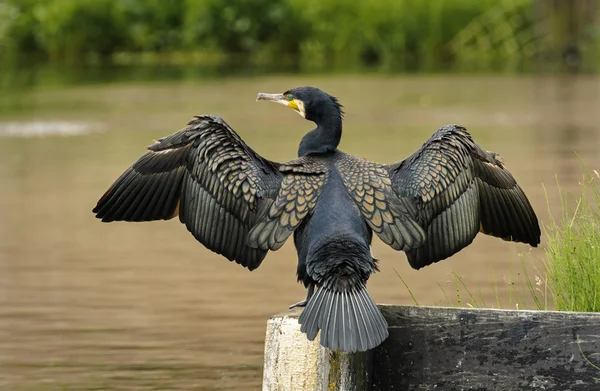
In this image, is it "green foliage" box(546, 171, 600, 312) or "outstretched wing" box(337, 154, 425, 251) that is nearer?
"outstretched wing" box(337, 154, 425, 251)

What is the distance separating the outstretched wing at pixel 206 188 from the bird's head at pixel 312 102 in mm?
274

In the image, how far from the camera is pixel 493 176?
6.70 m

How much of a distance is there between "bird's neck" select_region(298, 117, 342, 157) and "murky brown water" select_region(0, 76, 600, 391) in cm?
150

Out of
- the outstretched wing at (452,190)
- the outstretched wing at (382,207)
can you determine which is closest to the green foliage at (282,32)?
the outstretched wing at (452,190)

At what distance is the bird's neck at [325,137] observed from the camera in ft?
20.7

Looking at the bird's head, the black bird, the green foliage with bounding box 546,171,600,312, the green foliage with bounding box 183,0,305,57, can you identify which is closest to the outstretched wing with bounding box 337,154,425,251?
the black bird

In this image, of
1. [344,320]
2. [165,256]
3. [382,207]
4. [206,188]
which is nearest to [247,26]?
[165,256]

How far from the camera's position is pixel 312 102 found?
6359 mm

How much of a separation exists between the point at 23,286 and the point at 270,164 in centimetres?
431

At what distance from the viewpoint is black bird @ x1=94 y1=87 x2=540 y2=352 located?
5.96 m

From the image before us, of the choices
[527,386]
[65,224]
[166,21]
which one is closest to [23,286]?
[65,224]

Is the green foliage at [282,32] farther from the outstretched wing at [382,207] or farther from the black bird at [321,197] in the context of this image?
the outstretched wing at [382,207]

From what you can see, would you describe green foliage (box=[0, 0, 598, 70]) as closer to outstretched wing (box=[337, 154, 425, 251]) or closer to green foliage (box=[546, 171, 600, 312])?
green foliage (box=[546, 171, 600, 312])

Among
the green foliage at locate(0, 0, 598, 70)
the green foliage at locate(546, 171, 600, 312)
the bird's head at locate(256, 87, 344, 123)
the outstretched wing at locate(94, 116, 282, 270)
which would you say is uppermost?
the green foliage at locate(0, 0, 598, 70)
